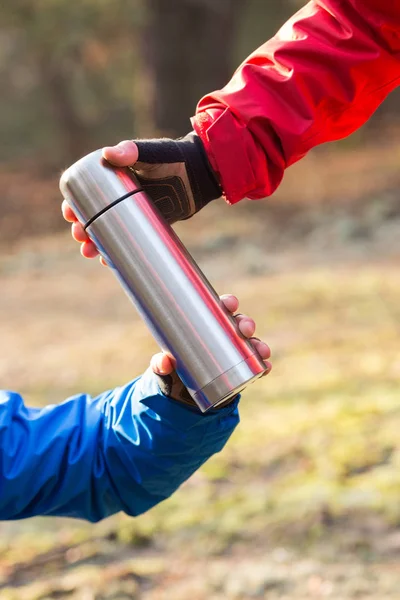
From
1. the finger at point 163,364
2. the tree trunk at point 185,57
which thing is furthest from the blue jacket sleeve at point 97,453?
the tree trunk at point 185,57

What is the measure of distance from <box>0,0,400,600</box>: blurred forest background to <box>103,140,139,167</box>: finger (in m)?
1.34

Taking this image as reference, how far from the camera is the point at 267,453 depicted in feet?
10.9

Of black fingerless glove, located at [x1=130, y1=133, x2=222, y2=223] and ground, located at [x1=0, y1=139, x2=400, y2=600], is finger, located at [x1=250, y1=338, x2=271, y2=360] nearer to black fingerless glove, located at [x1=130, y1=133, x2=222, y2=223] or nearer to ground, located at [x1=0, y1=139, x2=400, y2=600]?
black fingerless glove, located at [x1=130, y1=133, x2=222, y2=223]

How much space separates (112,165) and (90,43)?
12.5 metres

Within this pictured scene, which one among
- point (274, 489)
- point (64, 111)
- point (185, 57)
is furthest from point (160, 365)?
Result: point (64, 111)

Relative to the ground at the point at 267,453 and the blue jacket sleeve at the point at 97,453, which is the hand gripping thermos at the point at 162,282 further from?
the ground at the point at 267,453

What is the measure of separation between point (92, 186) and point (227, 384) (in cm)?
42

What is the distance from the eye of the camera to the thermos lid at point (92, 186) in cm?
156

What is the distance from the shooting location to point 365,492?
2.87 meters

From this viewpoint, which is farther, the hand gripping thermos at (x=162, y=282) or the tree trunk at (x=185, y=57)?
Answer: the tree trunk at (x=185, y=57)

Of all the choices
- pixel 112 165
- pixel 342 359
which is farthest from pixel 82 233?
pixel 342 359

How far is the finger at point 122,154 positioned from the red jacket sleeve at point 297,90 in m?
0.24

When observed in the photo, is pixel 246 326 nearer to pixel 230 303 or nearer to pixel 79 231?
pixel 230 303

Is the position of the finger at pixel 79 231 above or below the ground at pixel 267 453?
above
